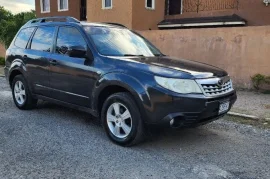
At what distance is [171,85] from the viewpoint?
391cm

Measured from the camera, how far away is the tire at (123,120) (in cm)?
416

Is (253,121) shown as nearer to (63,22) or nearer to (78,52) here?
(78,52)

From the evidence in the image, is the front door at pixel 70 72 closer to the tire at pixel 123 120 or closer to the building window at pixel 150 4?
the tire at pixel 123 120

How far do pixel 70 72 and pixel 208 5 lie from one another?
13.9 metres

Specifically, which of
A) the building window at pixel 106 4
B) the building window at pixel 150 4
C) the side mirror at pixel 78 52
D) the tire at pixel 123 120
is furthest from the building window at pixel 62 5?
the tire at pixel 123 120

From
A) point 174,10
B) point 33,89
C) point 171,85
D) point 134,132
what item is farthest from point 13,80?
point 174,10

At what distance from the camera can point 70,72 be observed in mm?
5000

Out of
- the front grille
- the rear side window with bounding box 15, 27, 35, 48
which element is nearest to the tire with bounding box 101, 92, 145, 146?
the front grille

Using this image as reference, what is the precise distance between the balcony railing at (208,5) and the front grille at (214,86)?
505 inches

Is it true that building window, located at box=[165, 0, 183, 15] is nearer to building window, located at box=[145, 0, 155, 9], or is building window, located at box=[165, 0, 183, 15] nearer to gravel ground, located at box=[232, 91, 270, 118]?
building window, located at box=[145, 0, 155, 9]

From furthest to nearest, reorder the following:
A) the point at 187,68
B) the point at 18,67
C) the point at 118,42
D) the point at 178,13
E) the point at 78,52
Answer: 1. the point at 178,13
2. the point at 18,67
3. the point at 118,42
4. the point at 78,52
5. the point at 187,68

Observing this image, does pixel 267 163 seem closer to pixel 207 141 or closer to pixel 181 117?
pixel 207 141

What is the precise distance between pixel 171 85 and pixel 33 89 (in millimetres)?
3291

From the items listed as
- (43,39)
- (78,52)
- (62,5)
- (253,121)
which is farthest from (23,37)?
(62,5)
